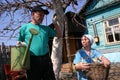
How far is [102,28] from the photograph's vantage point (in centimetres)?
1552

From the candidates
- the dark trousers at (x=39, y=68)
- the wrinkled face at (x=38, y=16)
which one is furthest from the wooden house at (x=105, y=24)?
the dark trousers at (x=39, y=68)

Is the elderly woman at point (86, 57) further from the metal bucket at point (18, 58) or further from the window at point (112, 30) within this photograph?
the window at point (112, 30)

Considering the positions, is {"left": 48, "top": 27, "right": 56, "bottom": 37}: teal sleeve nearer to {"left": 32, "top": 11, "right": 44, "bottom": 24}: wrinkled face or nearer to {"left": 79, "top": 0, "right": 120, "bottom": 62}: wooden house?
{"left": 32, "top": 11, "right": 44, "bottom": 24}: wrinkled face

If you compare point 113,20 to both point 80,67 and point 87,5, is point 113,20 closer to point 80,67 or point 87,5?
point 87,5

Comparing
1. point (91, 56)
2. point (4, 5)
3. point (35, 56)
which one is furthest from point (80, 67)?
point (4, 5)

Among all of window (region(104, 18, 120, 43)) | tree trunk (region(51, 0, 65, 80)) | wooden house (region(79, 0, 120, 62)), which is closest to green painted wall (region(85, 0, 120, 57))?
wooden house (region(79, 0, 120, 62))

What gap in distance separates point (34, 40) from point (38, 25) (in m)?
0.26

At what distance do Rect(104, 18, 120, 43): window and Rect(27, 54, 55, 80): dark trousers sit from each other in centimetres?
1109

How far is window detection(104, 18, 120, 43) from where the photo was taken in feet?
47.6

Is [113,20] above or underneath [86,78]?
above

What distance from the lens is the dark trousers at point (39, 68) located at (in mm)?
3789

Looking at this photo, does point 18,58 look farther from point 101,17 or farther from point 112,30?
point 101,17

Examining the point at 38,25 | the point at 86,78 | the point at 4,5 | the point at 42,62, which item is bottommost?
the point at 86,78

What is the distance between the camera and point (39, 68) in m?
3.81
